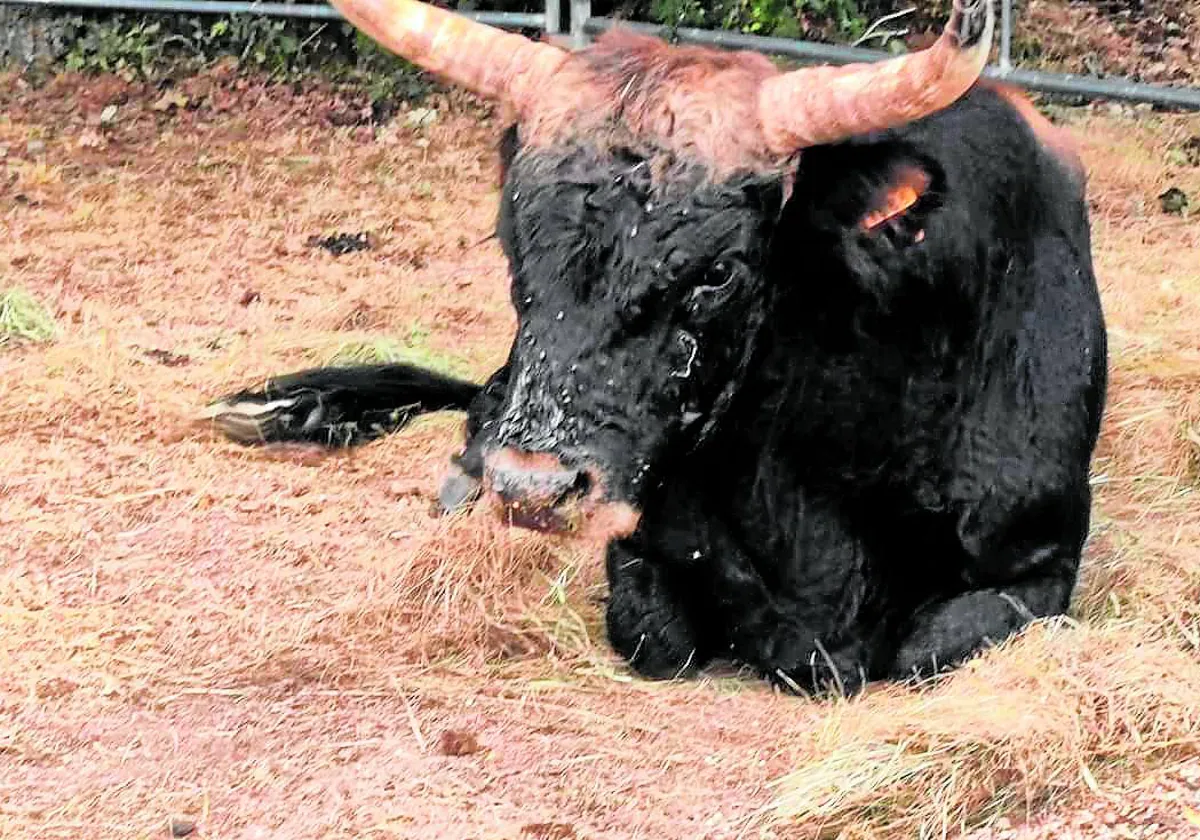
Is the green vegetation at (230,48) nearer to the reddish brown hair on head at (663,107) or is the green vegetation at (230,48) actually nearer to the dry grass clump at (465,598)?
the dry grass clump at (465,598)

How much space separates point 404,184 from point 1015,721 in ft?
21.1

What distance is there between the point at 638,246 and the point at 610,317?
163mm

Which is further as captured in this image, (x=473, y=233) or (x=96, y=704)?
(x=473, y=233)

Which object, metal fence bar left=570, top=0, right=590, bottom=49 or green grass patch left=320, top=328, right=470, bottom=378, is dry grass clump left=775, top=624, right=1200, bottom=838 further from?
metal fence bar left=570, top=0, right=590, bottom=49

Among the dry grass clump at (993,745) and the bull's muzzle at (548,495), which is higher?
the bull's muzzle at (548,495)

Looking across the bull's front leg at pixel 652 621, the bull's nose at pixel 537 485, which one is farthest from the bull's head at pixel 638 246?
the bull's front leg at pixel 652 621

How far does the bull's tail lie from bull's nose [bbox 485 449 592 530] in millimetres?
2506

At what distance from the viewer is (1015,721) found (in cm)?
331

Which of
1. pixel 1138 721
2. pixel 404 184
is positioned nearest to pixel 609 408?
pixel 1138 721

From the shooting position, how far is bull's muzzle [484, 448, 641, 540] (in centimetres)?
315

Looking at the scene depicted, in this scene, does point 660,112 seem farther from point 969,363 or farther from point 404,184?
point 404,184

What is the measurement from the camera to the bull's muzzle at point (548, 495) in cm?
315

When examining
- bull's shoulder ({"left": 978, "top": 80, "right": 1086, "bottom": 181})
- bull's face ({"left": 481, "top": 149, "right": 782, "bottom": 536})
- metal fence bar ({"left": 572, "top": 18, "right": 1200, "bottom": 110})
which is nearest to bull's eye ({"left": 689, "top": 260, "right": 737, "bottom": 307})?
bull's face ({"left": 481, "top": 149, "right": 782, "bottom": 536})

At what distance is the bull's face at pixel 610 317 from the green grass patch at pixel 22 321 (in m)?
3.75
